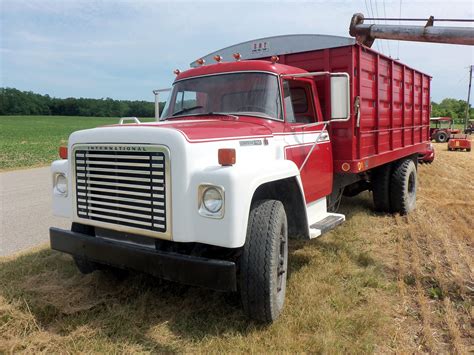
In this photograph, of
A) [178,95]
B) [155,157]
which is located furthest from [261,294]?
[178,95]

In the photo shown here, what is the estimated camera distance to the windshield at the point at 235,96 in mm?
4258

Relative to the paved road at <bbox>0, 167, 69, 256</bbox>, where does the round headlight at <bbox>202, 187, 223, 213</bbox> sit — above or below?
above

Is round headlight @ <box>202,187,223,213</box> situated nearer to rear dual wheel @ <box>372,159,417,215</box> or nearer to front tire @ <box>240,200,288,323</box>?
front tire @ <box>240,200,288,323</box>

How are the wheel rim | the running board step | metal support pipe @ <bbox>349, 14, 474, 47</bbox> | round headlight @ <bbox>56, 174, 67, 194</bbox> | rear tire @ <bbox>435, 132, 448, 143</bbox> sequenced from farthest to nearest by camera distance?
rear tire @ <bbox>435, 132, 448, 143</bbox> → metal support pipe @ <bbox>349, 14, 474, 47</bbox> → the running board step → round headlight @ <bbox>56, 174, 67, 194</bbox> → the wheel rim

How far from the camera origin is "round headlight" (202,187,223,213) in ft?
9.82

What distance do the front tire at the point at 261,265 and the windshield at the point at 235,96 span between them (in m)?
1.29

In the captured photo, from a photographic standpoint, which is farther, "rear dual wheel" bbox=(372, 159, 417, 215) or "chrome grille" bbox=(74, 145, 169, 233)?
"rear dual wheel" bbox=(372, 159, 417, 215)

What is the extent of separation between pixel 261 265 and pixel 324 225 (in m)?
1.52

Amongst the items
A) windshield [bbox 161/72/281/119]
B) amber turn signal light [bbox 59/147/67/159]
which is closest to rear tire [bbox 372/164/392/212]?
windshield [bbox 161/72/281/119]

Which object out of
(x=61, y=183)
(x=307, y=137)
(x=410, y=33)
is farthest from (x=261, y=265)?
(x=410, y=33)

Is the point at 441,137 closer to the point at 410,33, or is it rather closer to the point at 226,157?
the point at 410,33

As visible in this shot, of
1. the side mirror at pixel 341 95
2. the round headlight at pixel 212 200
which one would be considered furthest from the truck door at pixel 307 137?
the round headlight at pixel 212 200

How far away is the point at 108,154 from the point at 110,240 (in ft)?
2.42

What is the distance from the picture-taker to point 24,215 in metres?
7.55
